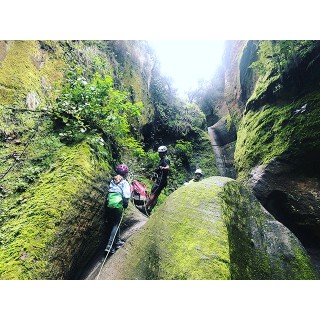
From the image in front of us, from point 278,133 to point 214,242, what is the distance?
4.85 meters

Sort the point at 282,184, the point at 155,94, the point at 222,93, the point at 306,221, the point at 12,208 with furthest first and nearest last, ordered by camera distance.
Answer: the point at 222,93
the point at 155,94
the point at 282,184
the point at 306,221
the point at 12,208

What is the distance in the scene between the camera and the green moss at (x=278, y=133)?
18.6 ft

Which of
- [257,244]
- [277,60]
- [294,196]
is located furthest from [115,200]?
[277,60]

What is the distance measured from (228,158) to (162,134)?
Result: 526 centimetres

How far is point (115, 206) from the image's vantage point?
14.0 feet

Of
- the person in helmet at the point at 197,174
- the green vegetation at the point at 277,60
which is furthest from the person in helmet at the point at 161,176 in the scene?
the green vegetation at the point at 277,60

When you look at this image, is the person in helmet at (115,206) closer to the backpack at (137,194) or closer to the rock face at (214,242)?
the rock face at (214,242)

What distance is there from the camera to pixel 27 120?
157 inches

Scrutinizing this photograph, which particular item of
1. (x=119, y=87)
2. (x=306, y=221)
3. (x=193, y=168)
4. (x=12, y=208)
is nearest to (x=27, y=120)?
(x=12, y=208)

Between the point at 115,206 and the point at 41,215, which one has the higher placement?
the point at 115,206

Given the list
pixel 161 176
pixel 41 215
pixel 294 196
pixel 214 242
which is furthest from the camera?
pixel 161 176

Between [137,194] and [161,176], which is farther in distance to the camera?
[161,176]

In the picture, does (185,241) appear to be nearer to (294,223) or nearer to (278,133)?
(294,223)

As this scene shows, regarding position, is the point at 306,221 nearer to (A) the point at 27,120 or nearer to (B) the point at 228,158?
(A) the point at 27,120
